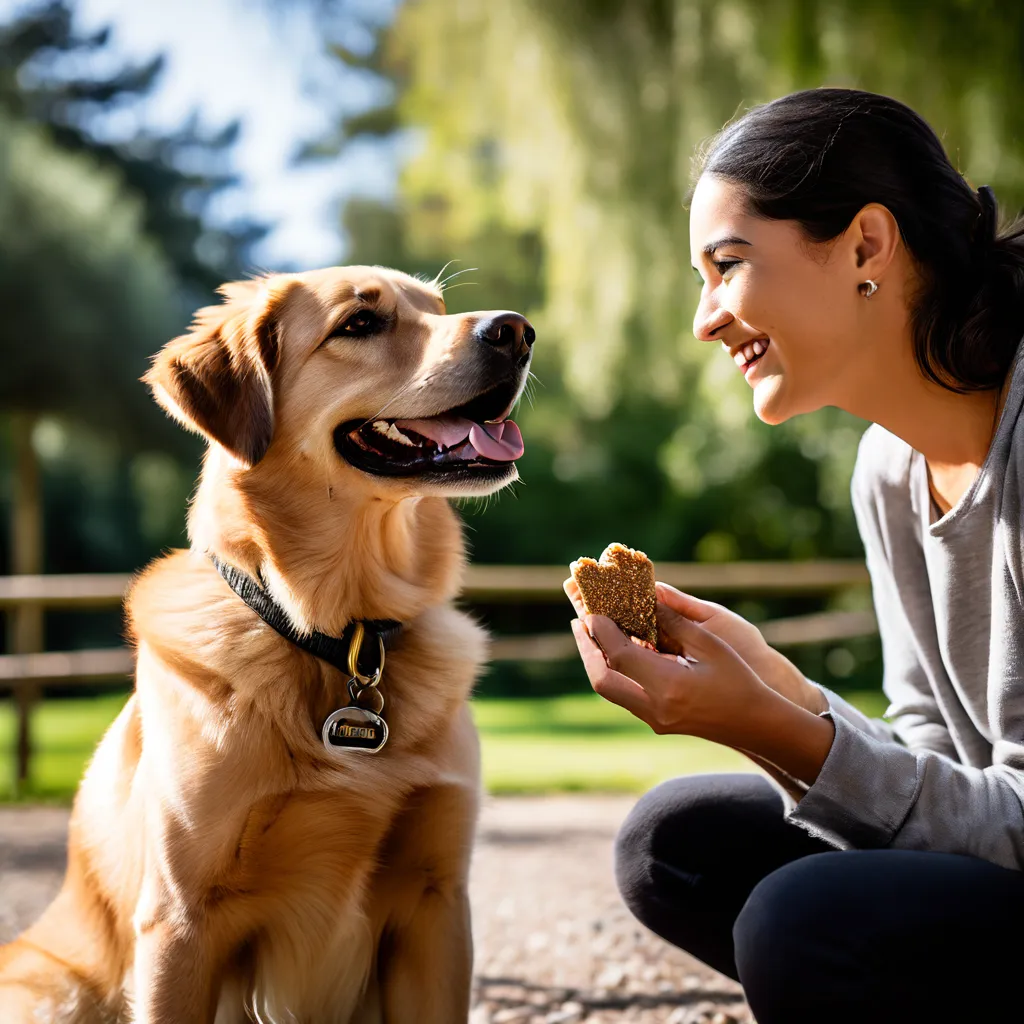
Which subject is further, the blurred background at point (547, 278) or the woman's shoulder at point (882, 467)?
the blurred background at point (547, 278)

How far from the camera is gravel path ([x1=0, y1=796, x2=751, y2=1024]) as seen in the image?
8.77ft

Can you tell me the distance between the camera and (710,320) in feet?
6.28

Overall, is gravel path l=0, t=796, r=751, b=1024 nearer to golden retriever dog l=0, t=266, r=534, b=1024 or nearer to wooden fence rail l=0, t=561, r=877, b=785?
golden retriever dog l=0, t=266, r=534, b=1024

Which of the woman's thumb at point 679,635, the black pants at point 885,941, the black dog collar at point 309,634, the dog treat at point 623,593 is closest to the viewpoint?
the black pants at point 885,941

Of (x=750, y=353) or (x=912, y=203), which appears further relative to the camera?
(x=750, y=353)

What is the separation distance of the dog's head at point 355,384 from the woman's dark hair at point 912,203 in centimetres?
59

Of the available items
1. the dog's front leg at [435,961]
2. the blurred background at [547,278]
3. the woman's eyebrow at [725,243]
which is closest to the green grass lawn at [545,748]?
the blurred background at [547,278]

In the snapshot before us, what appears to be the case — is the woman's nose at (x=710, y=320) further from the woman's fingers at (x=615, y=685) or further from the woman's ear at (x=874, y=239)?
the woman's fingers at (x=615, y=685)

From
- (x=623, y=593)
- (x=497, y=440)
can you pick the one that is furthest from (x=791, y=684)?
(x=497, y=440)

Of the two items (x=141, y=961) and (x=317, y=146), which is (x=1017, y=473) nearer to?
(x=141, y=961)

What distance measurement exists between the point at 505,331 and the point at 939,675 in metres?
1.10

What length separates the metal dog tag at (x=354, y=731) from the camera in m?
1.84

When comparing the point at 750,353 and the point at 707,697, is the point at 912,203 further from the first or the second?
the point at 707,697

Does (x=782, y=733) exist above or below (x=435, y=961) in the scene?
above
